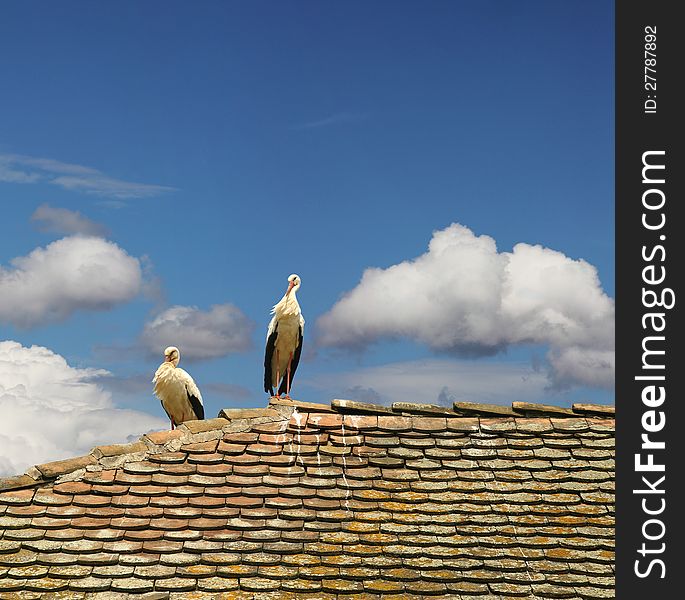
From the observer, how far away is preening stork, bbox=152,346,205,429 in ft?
50.2

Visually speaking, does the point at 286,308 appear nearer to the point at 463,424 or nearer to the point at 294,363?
the point at 294,363

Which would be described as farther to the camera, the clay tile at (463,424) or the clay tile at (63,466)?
the clay tile at (463,424)

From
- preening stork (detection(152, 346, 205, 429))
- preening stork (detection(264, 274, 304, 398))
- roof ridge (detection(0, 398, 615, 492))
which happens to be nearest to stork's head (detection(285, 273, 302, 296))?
preening stork (detection(264, 274, 304, 398))

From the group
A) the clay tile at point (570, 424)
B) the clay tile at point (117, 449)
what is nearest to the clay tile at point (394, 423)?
the clay tile at point (570, 424)

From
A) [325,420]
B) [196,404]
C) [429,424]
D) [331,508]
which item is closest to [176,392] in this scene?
[196,404]

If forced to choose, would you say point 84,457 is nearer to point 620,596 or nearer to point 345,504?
point 345,504

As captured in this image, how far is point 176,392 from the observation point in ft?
50.4

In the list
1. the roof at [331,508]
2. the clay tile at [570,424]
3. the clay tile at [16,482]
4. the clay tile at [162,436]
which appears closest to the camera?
the roof at [331,508]

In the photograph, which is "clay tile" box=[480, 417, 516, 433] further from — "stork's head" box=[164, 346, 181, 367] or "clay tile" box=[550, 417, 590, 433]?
"stork's head" box=[164, 346, 181, 367]

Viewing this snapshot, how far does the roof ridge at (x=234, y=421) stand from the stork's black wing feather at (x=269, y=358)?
14.9ft

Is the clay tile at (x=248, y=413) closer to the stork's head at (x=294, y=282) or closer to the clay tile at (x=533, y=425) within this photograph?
the clay tile at (x=533, y=425)


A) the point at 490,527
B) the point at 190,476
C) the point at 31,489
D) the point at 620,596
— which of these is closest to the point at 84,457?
the point at 31,489

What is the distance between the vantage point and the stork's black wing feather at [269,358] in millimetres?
14500

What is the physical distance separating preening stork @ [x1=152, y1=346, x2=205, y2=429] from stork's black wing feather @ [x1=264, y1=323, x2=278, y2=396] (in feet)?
4.71
